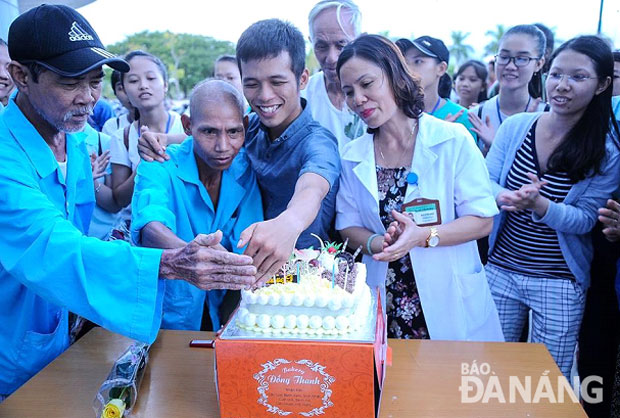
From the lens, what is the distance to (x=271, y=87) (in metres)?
2.21

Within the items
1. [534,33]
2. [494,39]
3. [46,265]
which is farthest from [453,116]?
[494,39]

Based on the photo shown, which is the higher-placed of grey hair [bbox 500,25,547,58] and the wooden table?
grey hair [bbox 500,25,547,58]

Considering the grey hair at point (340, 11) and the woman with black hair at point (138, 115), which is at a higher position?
the grey hair at point (340, 11)

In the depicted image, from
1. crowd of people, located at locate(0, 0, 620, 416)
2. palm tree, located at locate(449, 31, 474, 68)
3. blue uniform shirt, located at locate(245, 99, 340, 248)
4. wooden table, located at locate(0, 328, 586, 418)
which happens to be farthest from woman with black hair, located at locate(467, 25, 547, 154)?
palm tree, located at locate(449, 31, 474, 68)

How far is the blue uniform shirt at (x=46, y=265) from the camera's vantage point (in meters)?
1.62

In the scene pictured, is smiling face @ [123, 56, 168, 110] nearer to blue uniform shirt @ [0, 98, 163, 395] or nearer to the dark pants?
blue uniform shirt @ [0, 98, 163, 395]

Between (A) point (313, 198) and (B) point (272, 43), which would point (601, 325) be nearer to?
(A) point (313, 198)

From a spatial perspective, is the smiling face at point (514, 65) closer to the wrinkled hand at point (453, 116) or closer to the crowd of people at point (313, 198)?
the wrinkled hand at point (453, 116)

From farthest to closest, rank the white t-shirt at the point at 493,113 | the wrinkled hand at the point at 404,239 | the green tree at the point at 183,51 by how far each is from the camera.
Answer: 1. the green tree at the point at 183,51
2. the white t-shirt at the point at 493,113
3. the wrinkled hand at the point at 404,239

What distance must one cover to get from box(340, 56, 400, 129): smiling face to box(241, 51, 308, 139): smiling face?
25 cm

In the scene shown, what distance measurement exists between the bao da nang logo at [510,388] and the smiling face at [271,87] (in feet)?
4.38

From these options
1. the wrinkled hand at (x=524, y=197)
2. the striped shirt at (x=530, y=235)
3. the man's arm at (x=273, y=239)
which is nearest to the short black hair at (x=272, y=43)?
the man's arm at (x=273, y=239)

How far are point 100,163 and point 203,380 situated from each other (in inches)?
75.9

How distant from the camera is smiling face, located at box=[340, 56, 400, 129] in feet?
7.48
